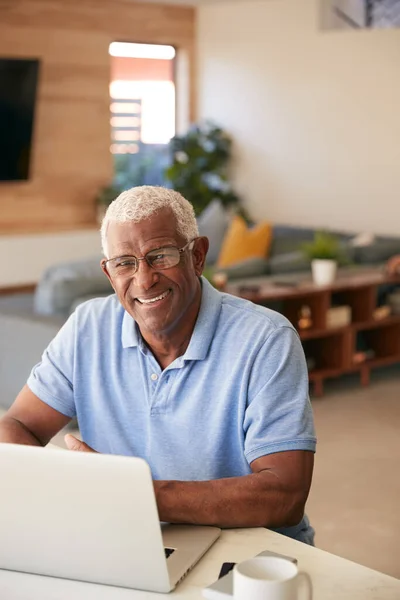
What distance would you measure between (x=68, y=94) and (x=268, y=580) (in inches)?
284

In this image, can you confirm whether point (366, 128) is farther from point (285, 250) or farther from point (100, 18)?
point (100, 18)

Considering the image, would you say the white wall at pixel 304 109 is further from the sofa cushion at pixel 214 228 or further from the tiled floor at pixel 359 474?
the tiled floor at pixel 359 474

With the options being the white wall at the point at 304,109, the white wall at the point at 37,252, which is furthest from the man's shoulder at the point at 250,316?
the white wall at the point at 37,252

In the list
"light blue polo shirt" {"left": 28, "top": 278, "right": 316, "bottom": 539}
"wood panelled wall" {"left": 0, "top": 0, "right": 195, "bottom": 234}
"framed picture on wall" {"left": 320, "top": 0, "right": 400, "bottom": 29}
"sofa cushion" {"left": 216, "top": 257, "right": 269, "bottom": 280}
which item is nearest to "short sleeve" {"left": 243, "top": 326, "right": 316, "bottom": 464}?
"light blue polo shirt" {"left": 28, "top": 278, "right": 316, "bottom": 539}

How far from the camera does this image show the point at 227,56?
8094 mm

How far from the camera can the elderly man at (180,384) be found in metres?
1.58

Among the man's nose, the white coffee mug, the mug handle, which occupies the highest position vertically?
the man's nose

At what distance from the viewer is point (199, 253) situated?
1.83 metres

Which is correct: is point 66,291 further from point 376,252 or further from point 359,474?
point 376,252

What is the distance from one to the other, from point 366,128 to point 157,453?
5619 mm

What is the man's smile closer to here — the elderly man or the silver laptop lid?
the elderly man

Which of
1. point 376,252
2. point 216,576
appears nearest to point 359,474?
point 376,252

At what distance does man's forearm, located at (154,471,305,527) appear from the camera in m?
1.50

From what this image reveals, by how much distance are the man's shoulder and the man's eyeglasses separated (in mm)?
150
